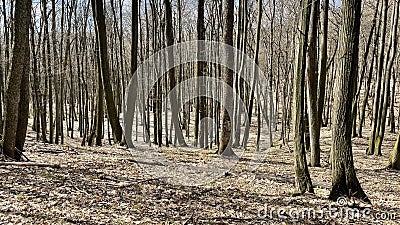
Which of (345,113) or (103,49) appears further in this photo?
(103,49)

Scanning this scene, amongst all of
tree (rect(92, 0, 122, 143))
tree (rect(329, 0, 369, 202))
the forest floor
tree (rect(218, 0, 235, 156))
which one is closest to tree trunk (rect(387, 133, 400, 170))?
the forest floor

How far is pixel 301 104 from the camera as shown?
586 cm

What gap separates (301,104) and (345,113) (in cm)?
70

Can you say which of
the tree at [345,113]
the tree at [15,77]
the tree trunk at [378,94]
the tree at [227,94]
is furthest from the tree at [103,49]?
the tree trunk at [378,94]

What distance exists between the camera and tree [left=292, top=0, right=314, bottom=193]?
580 centimetres

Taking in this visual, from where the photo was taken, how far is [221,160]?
9977 mm

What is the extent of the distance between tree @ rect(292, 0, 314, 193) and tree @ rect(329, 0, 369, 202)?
51 cm

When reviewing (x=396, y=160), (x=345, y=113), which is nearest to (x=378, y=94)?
(x=396, y=160)

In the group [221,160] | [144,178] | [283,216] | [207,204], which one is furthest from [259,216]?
[221,160]

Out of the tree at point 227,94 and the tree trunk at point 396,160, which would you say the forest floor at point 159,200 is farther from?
the tree at point 227,94

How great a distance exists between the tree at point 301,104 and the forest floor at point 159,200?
0.34m

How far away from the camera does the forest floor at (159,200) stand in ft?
15.3

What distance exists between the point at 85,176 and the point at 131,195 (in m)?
1.36

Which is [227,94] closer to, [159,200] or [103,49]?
[103,49]
